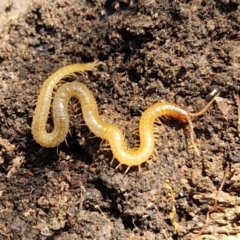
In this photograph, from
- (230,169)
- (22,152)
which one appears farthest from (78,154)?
(230,169)

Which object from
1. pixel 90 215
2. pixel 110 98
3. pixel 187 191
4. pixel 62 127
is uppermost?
pixel 110 98

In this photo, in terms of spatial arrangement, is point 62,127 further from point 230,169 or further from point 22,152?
point 230,169

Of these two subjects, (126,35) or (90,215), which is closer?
(90,215)
